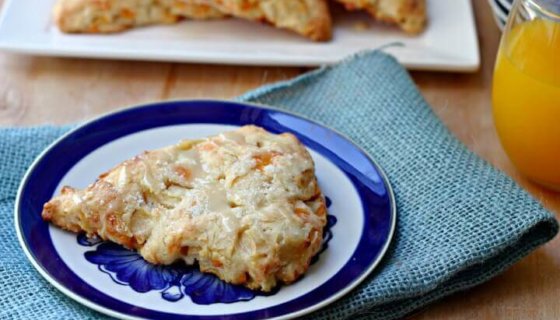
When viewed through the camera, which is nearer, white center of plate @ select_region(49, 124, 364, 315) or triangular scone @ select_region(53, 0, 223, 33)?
white center of plate @ select_region(49, 124, 364, 315)

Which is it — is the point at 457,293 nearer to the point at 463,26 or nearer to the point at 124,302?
the point at 124,302

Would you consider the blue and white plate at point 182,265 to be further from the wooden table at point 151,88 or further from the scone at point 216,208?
the wooden table at point 151,88

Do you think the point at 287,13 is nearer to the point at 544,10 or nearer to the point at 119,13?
the point at 119,13

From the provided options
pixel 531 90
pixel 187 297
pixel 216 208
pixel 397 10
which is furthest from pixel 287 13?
pixel 187 297

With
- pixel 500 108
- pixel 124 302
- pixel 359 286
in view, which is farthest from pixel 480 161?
pixel 124 302

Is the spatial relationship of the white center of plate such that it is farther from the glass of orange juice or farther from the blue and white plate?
the glass of orange juice

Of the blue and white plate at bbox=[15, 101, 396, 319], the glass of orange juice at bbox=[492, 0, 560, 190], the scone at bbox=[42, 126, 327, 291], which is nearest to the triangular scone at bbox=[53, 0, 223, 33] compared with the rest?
the blue and white plate at bbox=[15, 101, 396, 319]

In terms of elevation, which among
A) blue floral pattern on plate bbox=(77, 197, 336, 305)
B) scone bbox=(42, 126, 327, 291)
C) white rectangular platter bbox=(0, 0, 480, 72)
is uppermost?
scone bbox=(42, 126, 327, 291)
